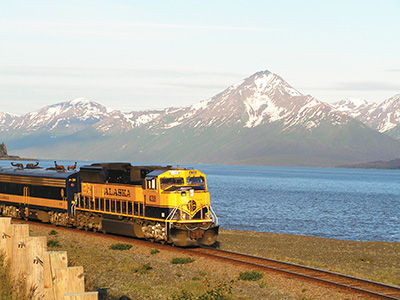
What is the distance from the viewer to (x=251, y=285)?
63.7ft

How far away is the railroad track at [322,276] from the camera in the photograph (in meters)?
18.1

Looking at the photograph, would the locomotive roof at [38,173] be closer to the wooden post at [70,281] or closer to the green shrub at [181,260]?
the green shrub at [181,260]

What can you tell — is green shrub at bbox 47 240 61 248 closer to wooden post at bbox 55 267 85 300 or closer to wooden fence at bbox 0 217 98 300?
wooden fence at bbox 0 217 98 300

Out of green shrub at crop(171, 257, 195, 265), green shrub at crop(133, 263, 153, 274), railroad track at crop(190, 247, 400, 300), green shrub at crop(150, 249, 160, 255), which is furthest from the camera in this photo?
green shrub at crop(150, 249, 160, 255)

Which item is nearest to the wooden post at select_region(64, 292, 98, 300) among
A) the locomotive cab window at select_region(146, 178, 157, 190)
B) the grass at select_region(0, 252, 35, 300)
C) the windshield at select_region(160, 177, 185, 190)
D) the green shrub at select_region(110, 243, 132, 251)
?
the grass at select_region(0, 252, 35, 300)

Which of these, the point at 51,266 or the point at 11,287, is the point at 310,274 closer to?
the point at 11,287

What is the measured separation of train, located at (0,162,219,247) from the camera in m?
27.7

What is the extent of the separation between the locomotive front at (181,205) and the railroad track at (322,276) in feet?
4.40

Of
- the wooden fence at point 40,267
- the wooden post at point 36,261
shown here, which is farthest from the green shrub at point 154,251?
the wooden post at point 36,261

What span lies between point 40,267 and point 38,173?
31040mm

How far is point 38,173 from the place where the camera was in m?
40.2

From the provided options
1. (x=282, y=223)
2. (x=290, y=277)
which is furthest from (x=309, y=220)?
(x=290, y=277)

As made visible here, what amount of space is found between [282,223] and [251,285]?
45.4 meters

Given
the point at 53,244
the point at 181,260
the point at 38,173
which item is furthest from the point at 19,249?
the point at 38,173
